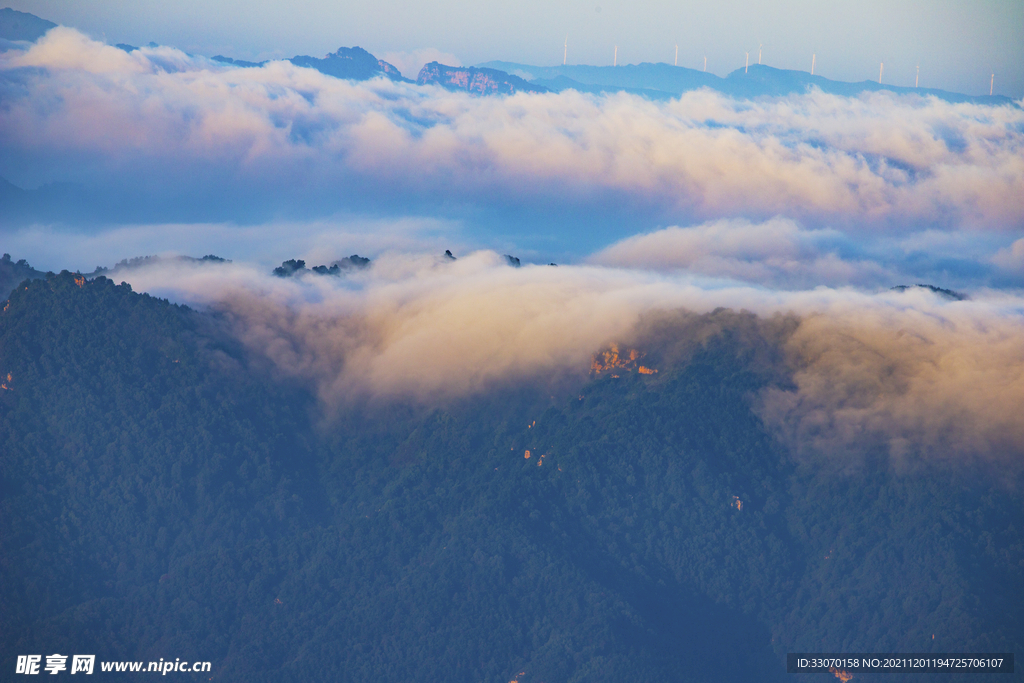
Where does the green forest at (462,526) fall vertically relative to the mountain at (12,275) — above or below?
below

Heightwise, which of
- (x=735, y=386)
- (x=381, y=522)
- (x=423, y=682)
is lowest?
(x=423, y=682)

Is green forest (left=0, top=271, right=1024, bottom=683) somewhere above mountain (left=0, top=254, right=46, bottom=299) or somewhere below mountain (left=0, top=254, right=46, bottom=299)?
below

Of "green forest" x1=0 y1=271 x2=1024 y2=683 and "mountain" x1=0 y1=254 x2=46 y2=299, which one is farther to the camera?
"mountain" x1=0 y1=254 x2=46 y2=299

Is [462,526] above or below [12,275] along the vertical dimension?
below

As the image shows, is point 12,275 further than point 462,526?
Yes

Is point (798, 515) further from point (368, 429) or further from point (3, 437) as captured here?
point (3, 437)

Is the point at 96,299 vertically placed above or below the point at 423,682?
above

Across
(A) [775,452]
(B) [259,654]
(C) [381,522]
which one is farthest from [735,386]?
(B) [259,654]

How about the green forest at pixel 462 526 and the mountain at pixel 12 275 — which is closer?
the green forest at pixel 462 526
